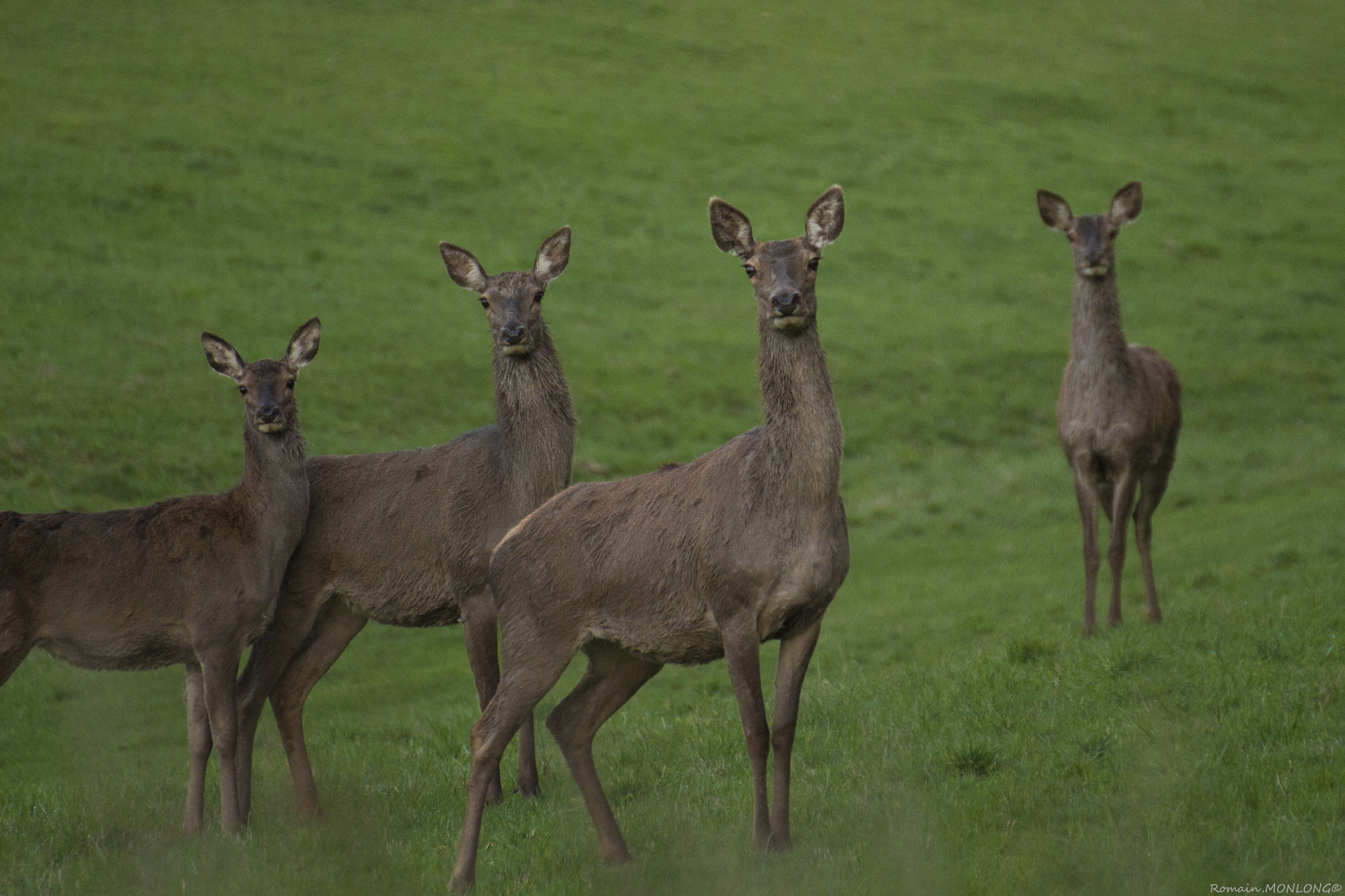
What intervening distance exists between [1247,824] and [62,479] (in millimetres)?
16208

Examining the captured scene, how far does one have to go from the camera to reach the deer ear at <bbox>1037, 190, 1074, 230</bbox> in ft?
49.2

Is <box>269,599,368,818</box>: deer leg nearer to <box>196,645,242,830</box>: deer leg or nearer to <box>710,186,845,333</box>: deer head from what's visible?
<box>196,645,242,830</box>: deer leg

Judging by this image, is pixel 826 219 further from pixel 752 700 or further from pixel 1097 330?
pixel 1097 330

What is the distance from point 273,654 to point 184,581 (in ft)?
2.79

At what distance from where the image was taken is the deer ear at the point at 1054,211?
15008mm

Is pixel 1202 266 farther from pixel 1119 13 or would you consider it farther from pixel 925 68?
pixel 1119 13

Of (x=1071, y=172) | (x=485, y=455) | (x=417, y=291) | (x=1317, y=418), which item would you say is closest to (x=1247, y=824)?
(x=485, y=455)

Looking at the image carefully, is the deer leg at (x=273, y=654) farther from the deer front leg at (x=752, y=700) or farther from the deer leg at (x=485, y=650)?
the deer front leg at (x=752, y=700)

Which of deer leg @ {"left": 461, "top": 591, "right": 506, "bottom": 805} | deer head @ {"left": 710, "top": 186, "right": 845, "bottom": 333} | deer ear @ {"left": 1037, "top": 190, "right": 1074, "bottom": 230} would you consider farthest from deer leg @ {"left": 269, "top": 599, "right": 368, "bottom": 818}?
deer ear @ {"left": 1037, "top": 190, "right": 1074, "bottom": 230}

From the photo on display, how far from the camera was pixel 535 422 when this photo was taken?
32.2 ft

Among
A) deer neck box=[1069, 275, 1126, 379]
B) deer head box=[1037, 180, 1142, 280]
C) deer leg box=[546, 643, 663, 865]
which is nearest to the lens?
deer leg box=[546, 643, 663, 865]

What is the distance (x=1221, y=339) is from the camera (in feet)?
97.8

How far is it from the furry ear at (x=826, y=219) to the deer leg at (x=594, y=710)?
262 centimetres

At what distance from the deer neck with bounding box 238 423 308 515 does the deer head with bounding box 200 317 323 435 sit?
10cm
